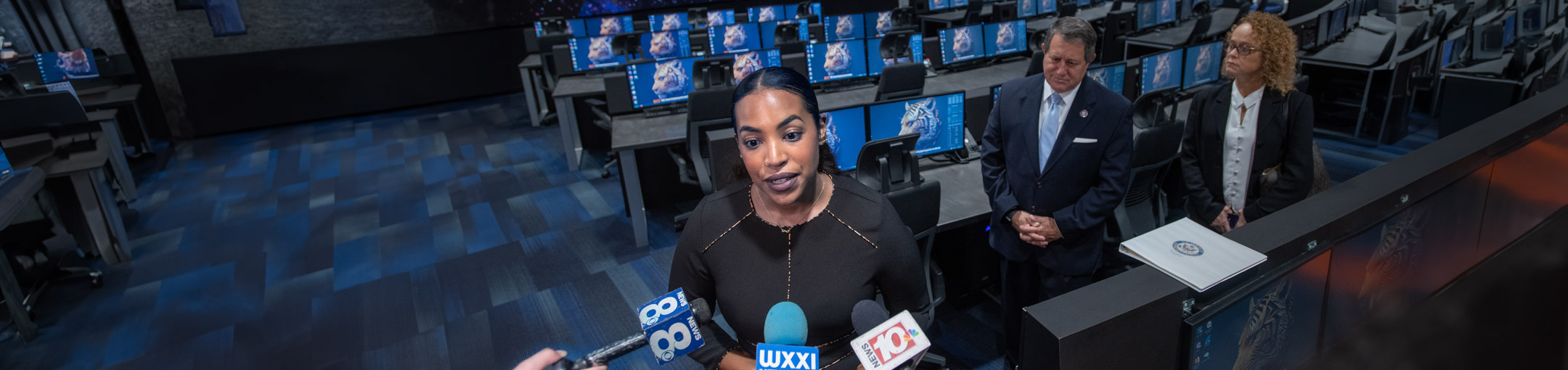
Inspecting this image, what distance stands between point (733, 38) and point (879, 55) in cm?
228

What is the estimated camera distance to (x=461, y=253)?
4.41 m

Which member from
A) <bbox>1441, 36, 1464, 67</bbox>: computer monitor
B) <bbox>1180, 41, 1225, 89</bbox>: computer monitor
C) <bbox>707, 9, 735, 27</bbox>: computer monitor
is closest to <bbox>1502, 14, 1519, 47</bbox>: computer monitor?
<bbox>1441, 36, 1464, 67</bbox>: computer monitor

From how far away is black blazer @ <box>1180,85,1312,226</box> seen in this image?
7.22ft

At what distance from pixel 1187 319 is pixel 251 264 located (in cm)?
527

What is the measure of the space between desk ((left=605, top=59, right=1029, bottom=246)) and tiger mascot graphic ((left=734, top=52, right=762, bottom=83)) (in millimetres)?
572

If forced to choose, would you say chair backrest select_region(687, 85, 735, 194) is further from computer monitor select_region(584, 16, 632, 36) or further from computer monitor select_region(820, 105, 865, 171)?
computer monitor select_region(584, 16, 632, 36)

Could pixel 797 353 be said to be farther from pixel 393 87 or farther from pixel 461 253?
pixel 393 87

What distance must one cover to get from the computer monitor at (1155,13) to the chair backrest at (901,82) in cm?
496

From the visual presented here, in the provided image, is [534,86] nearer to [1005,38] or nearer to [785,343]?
[1005,38]

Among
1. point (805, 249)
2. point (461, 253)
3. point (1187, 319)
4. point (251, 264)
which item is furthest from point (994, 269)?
point (251, 264)

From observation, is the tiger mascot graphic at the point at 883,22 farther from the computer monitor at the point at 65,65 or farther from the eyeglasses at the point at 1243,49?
the computer monitor at the point at 65,65

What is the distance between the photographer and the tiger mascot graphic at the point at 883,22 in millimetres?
8672

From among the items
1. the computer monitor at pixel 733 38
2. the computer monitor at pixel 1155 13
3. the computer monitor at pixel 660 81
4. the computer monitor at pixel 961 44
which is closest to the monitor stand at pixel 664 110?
the computer monitor at pixel 660 81

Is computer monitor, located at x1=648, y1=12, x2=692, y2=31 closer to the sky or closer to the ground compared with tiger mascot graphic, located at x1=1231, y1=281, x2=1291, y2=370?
closer to the sky
